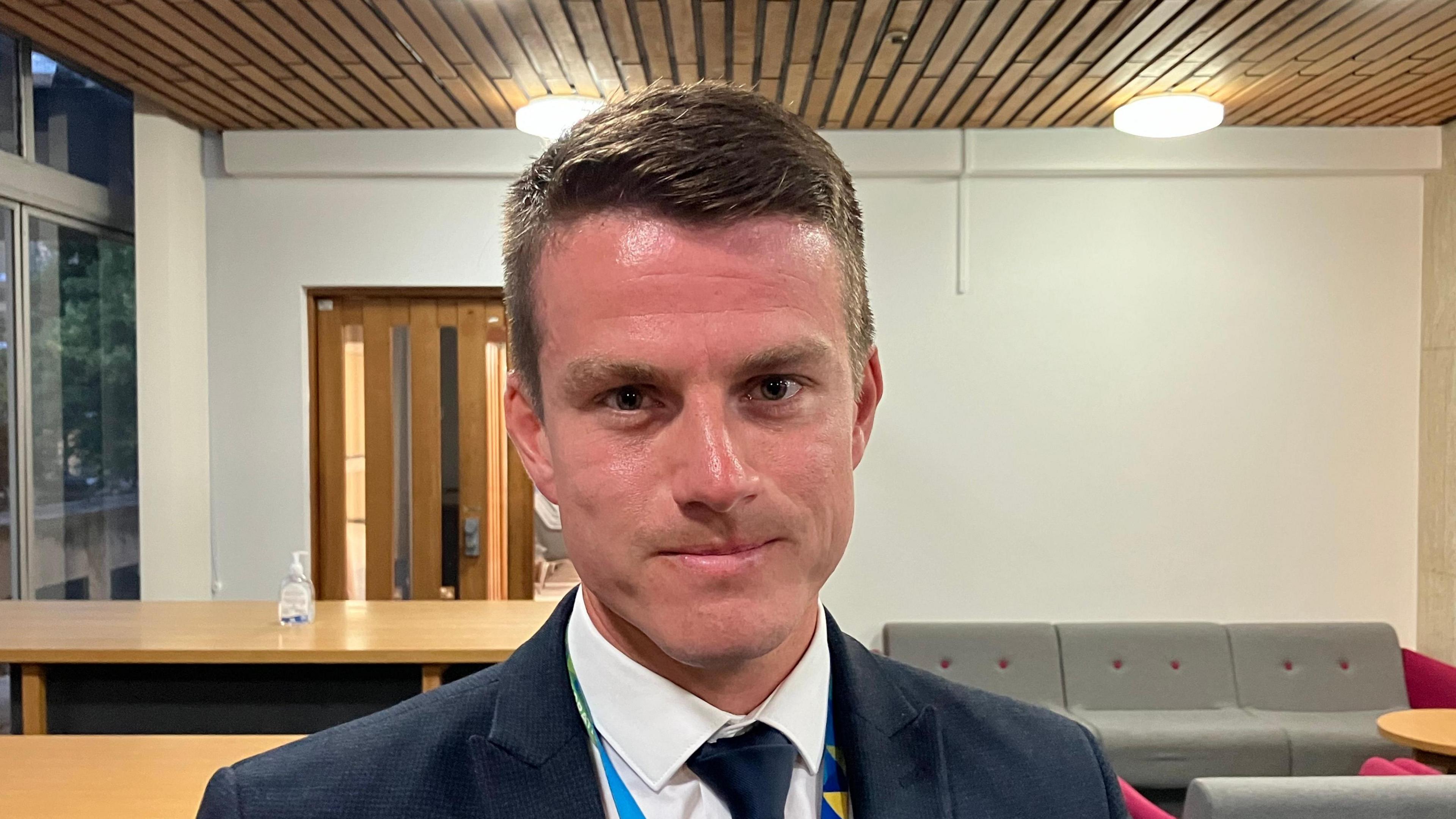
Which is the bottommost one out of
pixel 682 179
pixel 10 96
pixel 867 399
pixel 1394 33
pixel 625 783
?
pixel 625 783

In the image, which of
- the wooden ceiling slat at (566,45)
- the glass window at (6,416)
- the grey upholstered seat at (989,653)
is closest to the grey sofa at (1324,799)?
the grey upholstered seat at (989,653)

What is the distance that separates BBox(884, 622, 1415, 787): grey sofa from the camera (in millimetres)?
4891

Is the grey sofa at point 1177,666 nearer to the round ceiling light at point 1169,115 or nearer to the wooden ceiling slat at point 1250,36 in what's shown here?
the round ceiling light at point 1169,115

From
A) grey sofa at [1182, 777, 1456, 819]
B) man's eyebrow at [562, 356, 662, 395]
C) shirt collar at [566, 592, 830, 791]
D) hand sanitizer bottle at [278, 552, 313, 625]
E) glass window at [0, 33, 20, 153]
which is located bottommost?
grey sofa at [1182, 777, 1456, 819]

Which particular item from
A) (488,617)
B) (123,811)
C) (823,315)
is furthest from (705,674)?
(488,617)

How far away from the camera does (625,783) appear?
814 millimetres

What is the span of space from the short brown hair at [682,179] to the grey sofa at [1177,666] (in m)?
4.27

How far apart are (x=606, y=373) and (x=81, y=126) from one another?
4.92 meters

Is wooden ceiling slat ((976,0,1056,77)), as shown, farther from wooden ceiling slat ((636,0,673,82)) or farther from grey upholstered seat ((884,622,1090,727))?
grey upholstered seat ((884,622,1090,727))

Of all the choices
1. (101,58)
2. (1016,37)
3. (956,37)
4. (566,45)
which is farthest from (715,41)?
(101,58)

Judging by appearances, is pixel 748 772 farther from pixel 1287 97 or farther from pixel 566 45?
pixel 1287 97

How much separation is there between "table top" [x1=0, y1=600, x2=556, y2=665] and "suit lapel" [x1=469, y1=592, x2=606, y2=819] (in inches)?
77.8

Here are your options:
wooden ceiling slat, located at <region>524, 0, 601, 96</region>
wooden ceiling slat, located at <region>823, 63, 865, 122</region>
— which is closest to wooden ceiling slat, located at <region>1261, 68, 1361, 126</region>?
wooden ceiling slat, located at <region>823, 63, 865, 122</region>

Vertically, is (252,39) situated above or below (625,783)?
above
